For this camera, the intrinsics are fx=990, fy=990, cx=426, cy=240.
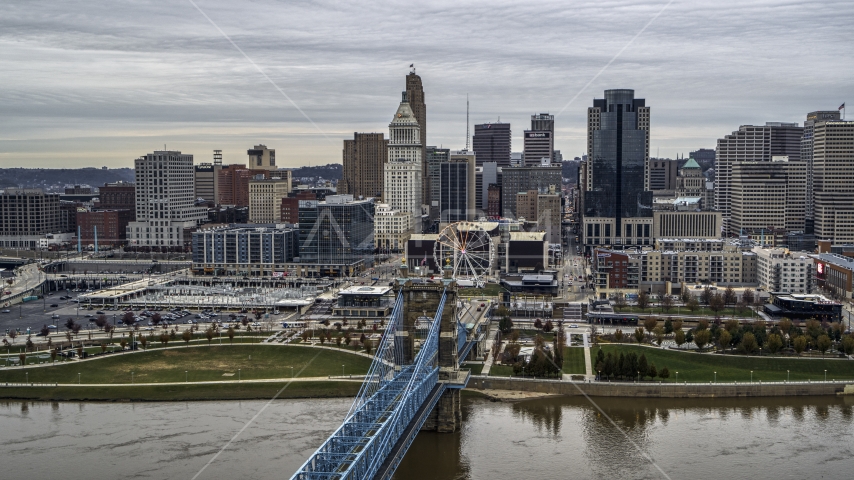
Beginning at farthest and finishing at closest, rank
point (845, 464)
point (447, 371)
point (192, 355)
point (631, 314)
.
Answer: point (631, 314) → point (192, 355) → point (447, 371) → point (845, 464)

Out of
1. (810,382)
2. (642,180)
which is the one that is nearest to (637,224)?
(642,180)

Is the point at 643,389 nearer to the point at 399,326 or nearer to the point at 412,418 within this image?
the point at 399,326

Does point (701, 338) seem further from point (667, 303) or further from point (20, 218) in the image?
point (20, 218)

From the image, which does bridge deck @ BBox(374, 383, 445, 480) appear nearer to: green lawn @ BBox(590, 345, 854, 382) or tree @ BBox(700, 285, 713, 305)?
green lawn @ BBox(590, 345, 854, 382)

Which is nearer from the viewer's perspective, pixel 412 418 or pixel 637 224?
pixel 412 418

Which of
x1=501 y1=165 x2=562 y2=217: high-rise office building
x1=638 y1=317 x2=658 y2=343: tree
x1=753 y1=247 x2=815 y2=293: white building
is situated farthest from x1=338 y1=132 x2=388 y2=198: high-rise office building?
x1=638 y1=317 x2=658 y2=343: tree

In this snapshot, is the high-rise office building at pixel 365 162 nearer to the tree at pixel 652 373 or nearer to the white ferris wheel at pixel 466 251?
the white ferris wheel at pixel 466 251
